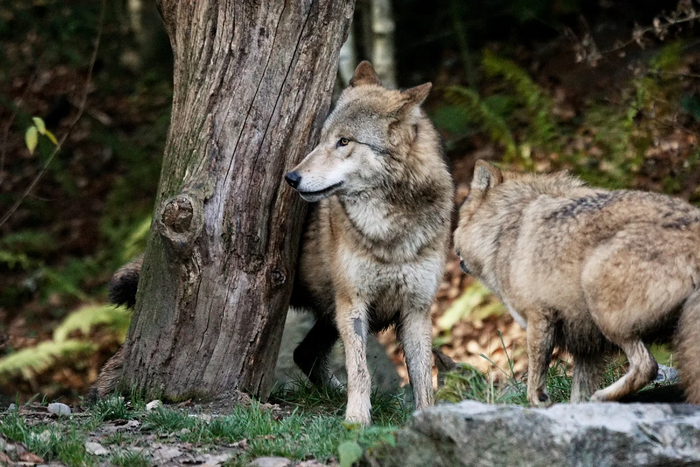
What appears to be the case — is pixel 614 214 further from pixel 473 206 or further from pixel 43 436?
pixel 43 436

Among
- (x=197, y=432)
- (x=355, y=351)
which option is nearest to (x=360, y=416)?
(x=355, y=351)

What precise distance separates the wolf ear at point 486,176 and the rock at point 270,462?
2979 mm

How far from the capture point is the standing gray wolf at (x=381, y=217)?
6.19 metres

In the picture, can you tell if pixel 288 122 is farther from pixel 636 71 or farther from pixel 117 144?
pixel 117 144

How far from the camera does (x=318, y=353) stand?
7.77m

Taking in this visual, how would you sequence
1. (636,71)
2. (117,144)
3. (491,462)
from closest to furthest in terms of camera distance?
1. (491,462)
2. (636,71)
3. (117,144)

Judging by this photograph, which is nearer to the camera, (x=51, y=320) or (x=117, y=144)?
(x=51, y=320)

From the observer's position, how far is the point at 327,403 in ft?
23.0

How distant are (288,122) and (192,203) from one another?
108cm

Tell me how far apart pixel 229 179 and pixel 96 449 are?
235 cm

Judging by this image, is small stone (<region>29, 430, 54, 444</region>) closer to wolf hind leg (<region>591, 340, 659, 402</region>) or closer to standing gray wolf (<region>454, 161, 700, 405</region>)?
standing gray wolf (<region>454, 161, 700, 405</region>)

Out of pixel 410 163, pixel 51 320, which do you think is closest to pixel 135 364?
pixel 410 163

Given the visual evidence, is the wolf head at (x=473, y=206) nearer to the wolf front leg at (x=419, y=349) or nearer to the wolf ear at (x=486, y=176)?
the wolf ear at (x=486, y=176)

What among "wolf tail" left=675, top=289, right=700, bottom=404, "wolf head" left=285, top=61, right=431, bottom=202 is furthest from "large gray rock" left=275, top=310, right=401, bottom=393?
"wolf tail" left=675, top=289, right=700, bottom=404
